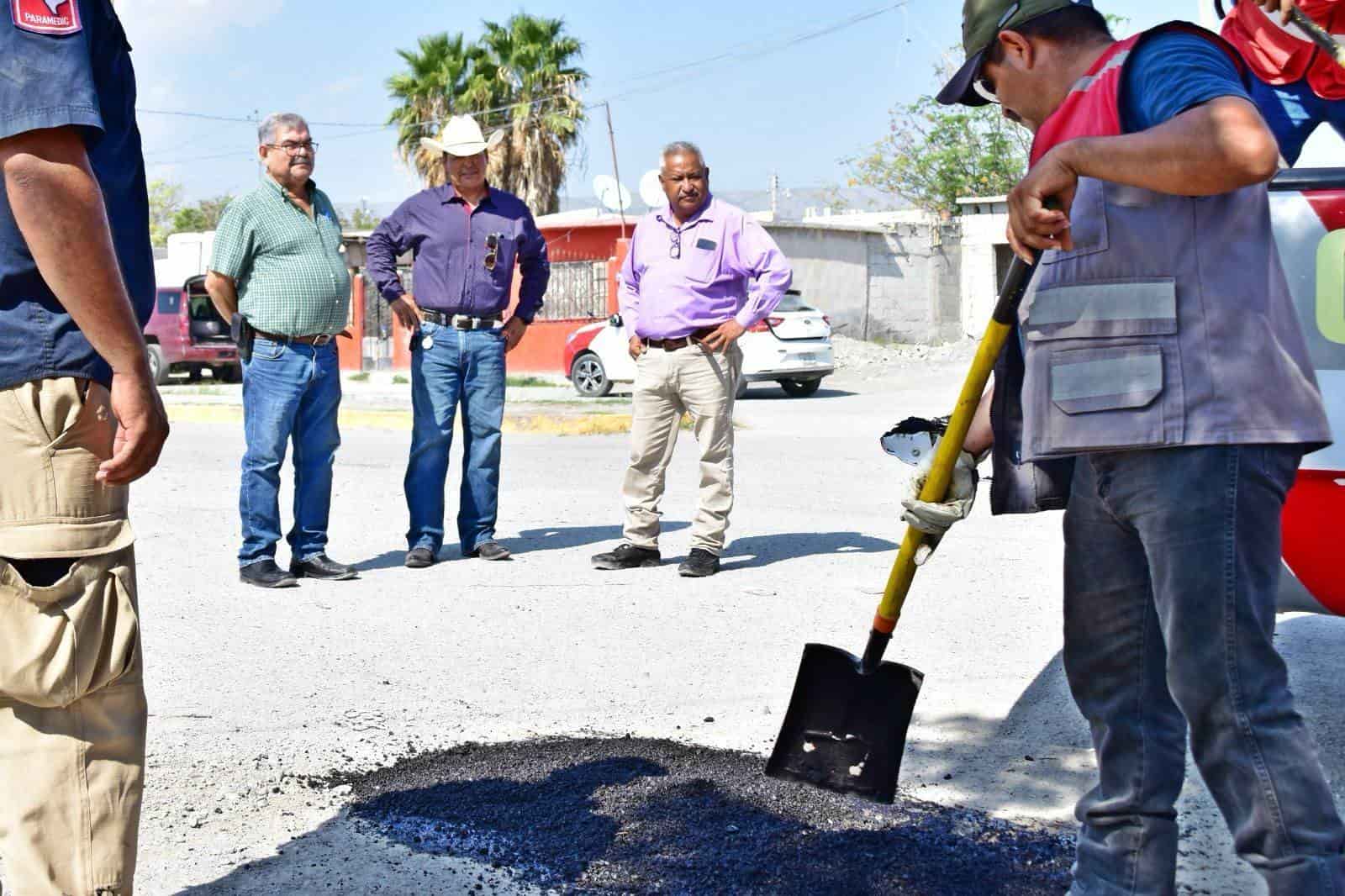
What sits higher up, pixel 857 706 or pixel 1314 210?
pixel 1314 210

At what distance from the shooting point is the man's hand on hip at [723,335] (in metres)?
7.04

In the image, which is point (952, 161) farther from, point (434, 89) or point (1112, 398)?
point (1112, 398)

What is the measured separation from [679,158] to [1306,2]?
3.32 meters

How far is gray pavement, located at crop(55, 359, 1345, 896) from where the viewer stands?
3.70 meters

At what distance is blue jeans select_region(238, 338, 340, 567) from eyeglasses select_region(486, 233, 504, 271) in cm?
93

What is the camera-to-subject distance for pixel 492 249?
747 centimetres

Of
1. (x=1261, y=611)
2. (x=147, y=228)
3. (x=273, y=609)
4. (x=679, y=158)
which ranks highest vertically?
(x=679, y=158)

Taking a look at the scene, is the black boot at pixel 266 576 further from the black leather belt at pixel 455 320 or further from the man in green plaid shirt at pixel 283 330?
the black leather belt at pixel 455 320

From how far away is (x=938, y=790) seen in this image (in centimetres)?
394

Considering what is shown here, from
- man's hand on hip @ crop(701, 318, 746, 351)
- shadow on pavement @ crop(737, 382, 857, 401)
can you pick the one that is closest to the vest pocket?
man's hand on hip @ crop(701, 318, 746, 351)

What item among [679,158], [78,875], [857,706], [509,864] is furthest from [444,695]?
[679,158]

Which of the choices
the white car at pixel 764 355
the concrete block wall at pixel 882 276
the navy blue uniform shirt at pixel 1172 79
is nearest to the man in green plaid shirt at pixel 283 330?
the navy blue uniform shirt at pixel 1172 79

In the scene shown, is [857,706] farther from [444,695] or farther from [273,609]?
[273,609]

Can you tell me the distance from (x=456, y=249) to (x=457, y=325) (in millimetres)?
399
